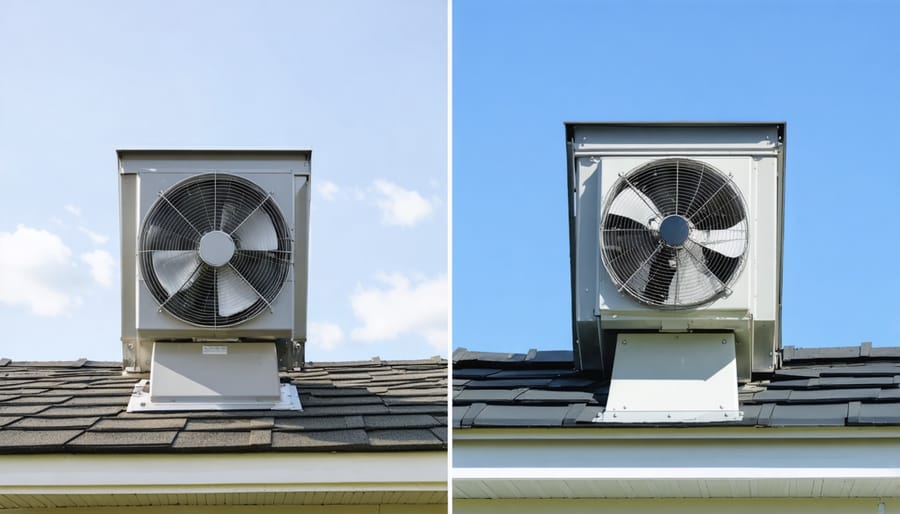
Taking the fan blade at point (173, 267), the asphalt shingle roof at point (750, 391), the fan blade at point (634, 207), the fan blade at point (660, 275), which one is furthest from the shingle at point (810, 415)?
the fan blade at point (173, 267)

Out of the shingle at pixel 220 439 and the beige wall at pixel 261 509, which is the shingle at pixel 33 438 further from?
the shingle at pixel 220 439

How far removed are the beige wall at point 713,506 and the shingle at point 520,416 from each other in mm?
304

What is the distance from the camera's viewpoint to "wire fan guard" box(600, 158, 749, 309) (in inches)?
151

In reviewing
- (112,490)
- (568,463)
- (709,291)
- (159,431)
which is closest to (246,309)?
(159,431)

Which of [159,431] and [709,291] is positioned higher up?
[709,291]

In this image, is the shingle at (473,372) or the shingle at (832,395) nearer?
the shingle at (832,395)

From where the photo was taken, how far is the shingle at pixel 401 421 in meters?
3.89

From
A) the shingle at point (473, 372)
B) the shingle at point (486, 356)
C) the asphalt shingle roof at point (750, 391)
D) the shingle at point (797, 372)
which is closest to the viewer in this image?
the asphalt shingle roof at point (750, 391)

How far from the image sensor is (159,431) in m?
3.77

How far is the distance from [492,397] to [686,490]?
96cm

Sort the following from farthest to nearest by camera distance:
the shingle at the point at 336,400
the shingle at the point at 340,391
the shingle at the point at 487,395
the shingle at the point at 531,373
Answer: the shingle at the point at 340,391
the shingle at the point at 531,373
the shingle at the point at 336,400
the shingle at the point at 487,395

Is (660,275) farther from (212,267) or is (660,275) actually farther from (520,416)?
(212,267)

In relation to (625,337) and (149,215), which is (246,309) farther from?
(625,337)

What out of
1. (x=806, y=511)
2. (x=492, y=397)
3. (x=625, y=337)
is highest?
(x=625, y=337)
